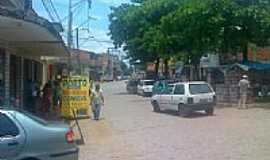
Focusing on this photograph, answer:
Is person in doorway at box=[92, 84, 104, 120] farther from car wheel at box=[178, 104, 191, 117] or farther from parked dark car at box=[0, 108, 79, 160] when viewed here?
parked dark car at box=[0, 108, 79, 160]

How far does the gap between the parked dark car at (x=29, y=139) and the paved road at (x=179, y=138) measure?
4.48 metres

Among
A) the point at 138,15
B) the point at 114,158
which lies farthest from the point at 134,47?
the point at 114,158

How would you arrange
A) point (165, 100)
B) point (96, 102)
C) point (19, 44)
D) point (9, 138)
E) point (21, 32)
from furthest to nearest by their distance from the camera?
1. point (165, 100)
2. point (96, 102)
3. point (19, 44)
4. point (21, 32)
5. point (9, 138)

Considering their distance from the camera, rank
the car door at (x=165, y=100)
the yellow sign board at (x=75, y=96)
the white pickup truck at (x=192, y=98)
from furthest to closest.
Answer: the car door at (x=165, y=100), the white pickup truck at (x=192, y=98), the yellow sign board at (x=75, y=96)

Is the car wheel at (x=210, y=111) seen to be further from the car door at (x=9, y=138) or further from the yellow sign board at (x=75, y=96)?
the car door at (x=9, y=138)

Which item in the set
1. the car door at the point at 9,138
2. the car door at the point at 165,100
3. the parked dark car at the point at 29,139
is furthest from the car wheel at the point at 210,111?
the car door at the point at 9,138

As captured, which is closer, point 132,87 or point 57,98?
point 57,98

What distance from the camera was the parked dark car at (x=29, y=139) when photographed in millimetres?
9547

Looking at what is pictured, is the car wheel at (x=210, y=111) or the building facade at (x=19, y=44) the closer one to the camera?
the building facade at (x=19, y=44)

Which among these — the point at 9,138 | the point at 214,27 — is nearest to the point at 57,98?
the point at 214,27

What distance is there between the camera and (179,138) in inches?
737

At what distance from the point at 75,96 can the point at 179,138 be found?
9.36m

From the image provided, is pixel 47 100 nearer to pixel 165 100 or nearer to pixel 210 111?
pixel 165 100

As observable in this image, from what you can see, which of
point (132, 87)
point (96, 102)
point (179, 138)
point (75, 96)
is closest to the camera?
point (179, 138)
